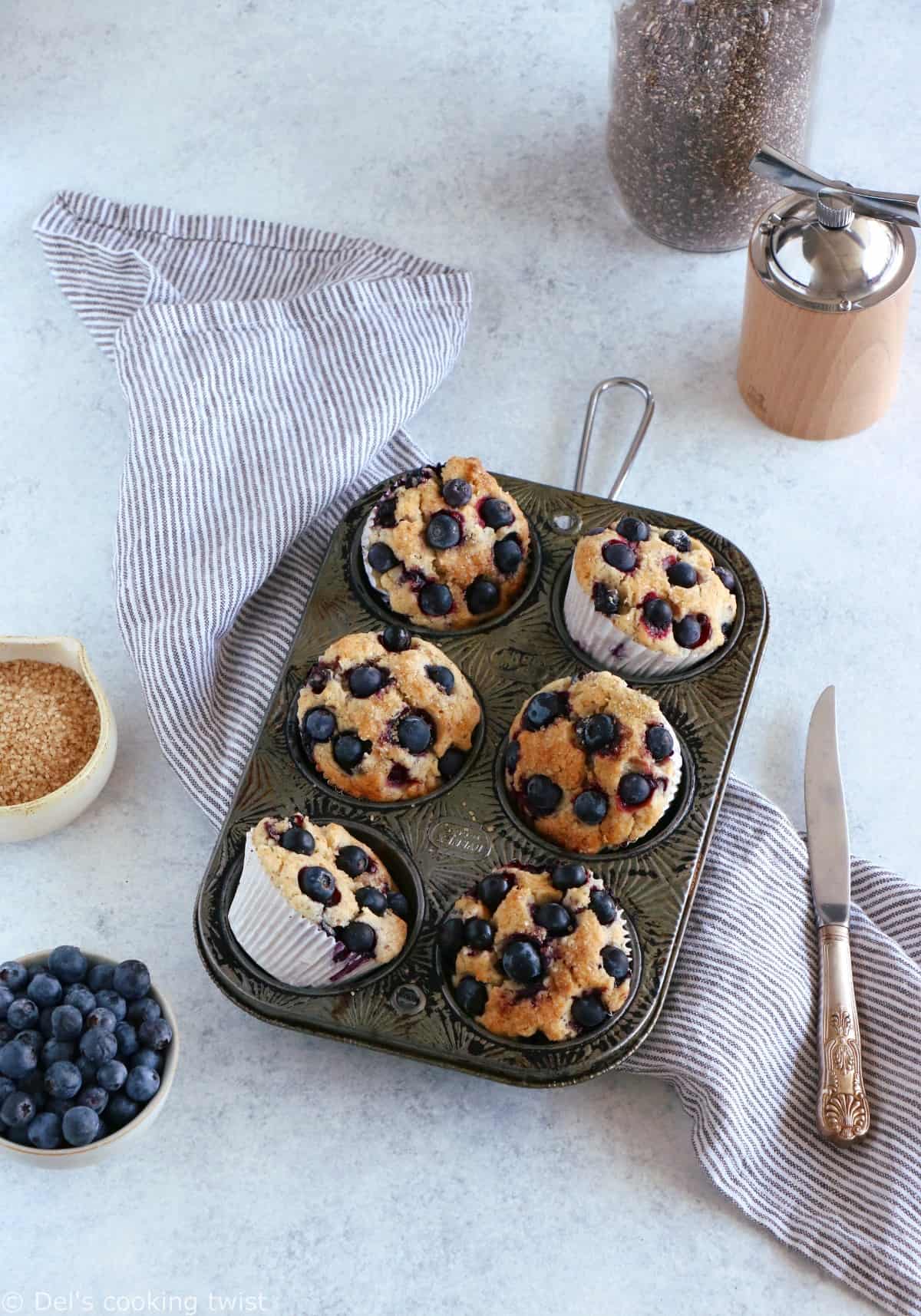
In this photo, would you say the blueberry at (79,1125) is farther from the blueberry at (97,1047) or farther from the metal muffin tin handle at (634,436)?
the metal muffin tin handle at (634,436)

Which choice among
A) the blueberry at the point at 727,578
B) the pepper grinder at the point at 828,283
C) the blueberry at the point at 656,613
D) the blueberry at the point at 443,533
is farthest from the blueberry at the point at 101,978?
the pepper grinder at the point at 828,283

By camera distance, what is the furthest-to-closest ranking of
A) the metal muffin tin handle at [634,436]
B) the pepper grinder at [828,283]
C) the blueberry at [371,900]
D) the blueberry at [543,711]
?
the metal muffin tin handle at [634,436], the pepper grinder at [828,283], the blueberry at [543,711], the blueberry at [371,900]

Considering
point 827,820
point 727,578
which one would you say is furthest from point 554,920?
point 727,578

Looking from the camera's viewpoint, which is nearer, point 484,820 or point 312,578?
point 484,820

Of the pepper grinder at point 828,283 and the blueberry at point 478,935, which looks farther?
the pepper grinder at point 828,283

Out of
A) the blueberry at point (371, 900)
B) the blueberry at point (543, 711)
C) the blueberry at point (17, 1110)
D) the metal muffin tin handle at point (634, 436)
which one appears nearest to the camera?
the blueberry at point (17, 1110)

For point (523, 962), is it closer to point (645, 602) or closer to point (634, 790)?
point (634, 790)

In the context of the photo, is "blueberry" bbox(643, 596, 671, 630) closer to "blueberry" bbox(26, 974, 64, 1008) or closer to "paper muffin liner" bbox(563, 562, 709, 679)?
"paper muffin liner" bbox(563, 562, 709, 679)

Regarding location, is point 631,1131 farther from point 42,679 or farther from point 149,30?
point 149,30
